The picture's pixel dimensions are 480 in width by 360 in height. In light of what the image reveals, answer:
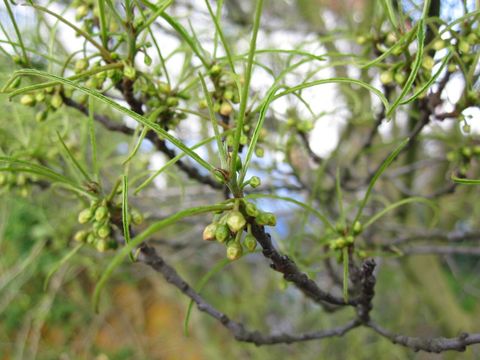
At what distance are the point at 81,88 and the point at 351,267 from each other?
12.2 inches

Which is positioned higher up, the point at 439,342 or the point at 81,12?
the point at 81,12

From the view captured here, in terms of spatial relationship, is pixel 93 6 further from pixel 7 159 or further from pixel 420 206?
pixel 420 206

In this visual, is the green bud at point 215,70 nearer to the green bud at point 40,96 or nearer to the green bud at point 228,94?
the green bud at point 228,94

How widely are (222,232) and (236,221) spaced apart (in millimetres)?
18

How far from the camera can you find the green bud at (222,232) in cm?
31

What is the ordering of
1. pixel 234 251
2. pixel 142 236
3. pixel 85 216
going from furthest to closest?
pixel 85 216, pixel 234 251, pixel 142 236

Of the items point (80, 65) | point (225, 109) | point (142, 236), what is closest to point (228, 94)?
point (225, 109)

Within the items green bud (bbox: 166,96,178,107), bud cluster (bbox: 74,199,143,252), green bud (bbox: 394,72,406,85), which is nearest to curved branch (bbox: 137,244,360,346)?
bud cluster (bbox: 74,199,143,252)

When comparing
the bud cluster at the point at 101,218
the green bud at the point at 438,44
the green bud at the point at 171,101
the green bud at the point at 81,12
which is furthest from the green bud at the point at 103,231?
the green bud at the point at 438,44

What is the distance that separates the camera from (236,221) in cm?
30

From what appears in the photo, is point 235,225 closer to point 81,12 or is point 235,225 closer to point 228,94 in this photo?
point 228,94

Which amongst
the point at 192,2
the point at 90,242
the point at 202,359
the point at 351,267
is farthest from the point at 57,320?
the point at 351,267

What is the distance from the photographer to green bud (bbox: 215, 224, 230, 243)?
12.2 inches

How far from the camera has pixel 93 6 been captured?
0.51 m
